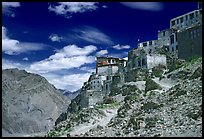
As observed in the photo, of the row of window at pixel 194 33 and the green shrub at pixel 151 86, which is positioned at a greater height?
the row of window at pixel 194 33

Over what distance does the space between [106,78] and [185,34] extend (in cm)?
2465

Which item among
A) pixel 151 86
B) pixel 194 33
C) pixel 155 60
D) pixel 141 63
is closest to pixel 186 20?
pixel 155 60

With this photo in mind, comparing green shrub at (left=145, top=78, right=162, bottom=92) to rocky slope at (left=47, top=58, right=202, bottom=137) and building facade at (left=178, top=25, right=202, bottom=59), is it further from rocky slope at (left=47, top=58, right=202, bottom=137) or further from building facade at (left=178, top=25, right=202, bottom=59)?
building facade at (left=178, top=25, right=202, bottom=59)

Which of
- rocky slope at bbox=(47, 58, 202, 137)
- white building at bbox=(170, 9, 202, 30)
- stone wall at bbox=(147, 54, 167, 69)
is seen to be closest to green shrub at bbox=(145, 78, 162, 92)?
rocky slope at bbox=(47, 58, 202, 137)

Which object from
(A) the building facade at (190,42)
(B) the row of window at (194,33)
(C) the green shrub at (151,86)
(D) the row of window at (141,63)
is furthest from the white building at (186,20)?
(C) the green shrub at (151,86)

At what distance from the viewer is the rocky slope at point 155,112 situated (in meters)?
35.4

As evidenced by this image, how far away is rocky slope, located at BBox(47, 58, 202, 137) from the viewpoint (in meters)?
35.4

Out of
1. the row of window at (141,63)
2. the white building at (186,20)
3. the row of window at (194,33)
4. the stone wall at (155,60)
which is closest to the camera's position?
the row of window at (194,33)

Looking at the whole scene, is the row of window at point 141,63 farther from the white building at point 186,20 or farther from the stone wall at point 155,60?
the white building at point 186,20

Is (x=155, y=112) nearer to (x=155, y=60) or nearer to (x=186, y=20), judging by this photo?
(x=155, y=60)

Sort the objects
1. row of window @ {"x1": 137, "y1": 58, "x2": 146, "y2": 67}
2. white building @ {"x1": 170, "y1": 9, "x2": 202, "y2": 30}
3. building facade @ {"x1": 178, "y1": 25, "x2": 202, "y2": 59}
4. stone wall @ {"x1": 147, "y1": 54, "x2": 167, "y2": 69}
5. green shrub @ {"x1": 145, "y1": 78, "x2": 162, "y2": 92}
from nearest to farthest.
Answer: green shrub @ {"x1": 145, "y1": 78, "x2": 162, "y2": 92}, building facade @ {"x1": 178, "y1": 25, "x2": 202, "y2": 59}, stone wall @ {"x1": 147, "y1": 54, "x2": 167, "y2": 69}, row of window @ {"x1": 137, "y1": 58, "x2": 146, "y2": 67}, white building @ {"x1": 170, "y1": 9, "x2": 202, "y2": 30}

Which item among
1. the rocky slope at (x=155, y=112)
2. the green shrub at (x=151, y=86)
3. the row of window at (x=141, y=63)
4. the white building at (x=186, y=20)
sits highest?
the white building at (x=186, y=20)

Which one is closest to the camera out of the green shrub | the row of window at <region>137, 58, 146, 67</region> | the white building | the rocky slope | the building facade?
the rocky slope

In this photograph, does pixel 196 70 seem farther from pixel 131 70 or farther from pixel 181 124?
pixel 131 70
